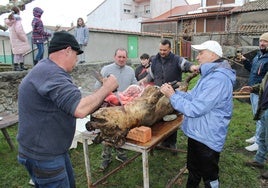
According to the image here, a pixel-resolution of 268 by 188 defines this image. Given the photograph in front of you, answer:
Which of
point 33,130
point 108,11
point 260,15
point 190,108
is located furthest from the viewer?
point 108,11

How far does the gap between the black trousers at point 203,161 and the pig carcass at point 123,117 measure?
567 millimetres

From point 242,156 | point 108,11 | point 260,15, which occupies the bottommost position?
point 242,156

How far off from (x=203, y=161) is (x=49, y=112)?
1687 mm

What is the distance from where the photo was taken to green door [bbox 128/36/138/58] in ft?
50.5

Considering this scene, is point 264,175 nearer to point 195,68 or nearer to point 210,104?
point 195,68

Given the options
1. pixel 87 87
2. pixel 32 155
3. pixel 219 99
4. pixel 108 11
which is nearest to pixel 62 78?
pixel 32 155

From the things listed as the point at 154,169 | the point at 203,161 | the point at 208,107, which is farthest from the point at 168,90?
the point at 154,169

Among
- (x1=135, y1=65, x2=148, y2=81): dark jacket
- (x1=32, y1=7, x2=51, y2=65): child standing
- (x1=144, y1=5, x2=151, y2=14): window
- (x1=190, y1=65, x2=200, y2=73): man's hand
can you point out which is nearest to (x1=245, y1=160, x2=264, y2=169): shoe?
(x1=190, y1=65, x2=200, y2=73): man's hand

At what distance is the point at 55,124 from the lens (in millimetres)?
1979

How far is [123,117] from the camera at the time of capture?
8.15 ft

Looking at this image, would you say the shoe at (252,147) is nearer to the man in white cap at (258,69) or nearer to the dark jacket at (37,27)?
the man in white cap at (258,69)

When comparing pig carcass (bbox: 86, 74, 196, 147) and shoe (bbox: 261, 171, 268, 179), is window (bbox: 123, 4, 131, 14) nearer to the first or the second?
shoe (bbox: 261, 171, 268, 179)

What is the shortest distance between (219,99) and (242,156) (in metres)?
2.39

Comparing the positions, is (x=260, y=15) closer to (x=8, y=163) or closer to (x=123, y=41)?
(x=123, y=41)
